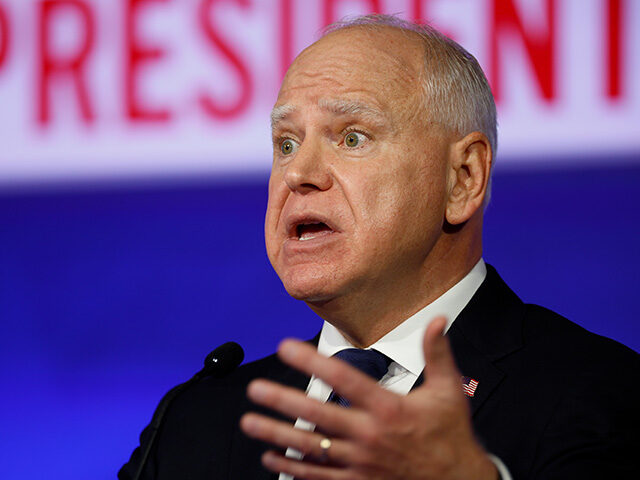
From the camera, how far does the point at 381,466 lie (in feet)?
3.65

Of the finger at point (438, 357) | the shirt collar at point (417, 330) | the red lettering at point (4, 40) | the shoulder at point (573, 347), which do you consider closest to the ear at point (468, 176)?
the shirt collar at point (417, 330)

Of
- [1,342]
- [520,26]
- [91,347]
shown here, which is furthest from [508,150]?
[1,342]

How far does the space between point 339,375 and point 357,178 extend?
75 cm

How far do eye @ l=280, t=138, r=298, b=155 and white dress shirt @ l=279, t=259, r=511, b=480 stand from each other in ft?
1.41

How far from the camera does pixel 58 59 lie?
10.1 feet

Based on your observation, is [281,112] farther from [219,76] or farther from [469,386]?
[219,76]

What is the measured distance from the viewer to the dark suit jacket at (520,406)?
149cm

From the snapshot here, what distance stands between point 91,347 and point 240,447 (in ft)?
3.92

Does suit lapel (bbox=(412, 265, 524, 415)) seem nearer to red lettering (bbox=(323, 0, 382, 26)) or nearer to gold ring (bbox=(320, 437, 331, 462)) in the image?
gold ring (bbox=(320, 437, 331, 462))

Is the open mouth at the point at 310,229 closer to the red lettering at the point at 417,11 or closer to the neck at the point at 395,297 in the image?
the neck at the point at 395,297

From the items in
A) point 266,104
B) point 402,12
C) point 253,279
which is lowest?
point 253,279

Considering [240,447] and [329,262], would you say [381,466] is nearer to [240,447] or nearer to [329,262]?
[329,262]

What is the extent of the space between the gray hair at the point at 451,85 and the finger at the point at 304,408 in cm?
92

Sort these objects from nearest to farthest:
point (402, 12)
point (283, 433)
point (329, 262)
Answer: point (283, 433)
point (329, 262)
point (402, 12)
